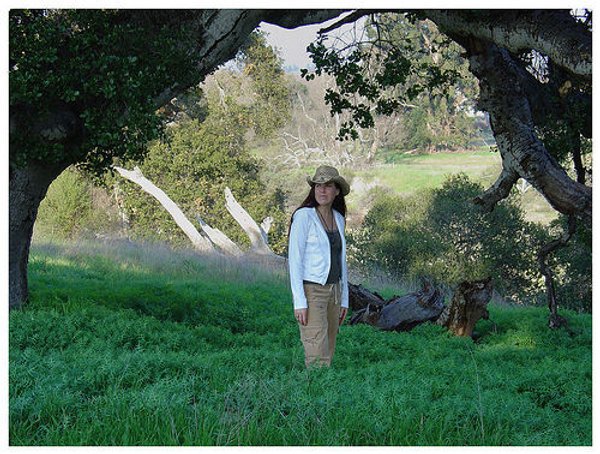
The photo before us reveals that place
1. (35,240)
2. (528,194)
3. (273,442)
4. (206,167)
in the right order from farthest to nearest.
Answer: (528,194) < (206,167) < (35,240) < (273,442)

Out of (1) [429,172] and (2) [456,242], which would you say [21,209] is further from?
(1) [429,172]

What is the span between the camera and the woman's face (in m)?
7.40

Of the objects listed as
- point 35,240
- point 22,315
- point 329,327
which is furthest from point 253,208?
point 329,327

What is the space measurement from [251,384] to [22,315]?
5104 mm

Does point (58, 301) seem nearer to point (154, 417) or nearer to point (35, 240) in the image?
point (154, 417)

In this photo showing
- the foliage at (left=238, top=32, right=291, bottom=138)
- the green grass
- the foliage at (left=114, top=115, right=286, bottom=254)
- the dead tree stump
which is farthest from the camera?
the foliage at (left=238, top=32, right=291, bottom=138)

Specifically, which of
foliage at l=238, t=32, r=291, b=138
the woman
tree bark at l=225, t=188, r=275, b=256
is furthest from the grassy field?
the woman

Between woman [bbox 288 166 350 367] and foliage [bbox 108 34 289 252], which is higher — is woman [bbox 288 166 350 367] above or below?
below

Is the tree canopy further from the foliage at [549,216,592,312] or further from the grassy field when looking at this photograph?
the grassy field

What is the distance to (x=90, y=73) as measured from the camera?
929 cm

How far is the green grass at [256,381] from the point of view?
5.32 meters

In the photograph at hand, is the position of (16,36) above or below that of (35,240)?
above

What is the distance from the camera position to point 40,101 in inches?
364

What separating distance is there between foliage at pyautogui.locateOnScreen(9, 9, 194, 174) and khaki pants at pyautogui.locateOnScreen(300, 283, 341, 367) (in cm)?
317
